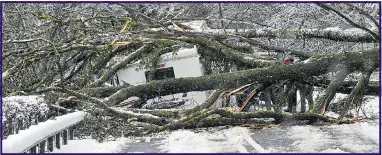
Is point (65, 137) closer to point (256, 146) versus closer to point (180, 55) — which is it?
point (256, 146)

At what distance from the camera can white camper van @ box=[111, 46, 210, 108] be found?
9.34 meters

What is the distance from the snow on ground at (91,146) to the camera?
4.72m

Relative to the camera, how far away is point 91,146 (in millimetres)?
5016

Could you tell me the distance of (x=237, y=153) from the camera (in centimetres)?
430

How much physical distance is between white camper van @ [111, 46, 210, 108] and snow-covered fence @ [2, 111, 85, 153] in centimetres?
396

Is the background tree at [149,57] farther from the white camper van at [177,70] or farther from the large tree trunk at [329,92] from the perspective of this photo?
the white camper van at [177,70]

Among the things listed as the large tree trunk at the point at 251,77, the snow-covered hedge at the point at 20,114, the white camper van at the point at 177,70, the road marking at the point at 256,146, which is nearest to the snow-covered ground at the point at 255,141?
the road marking at the point at 256,146

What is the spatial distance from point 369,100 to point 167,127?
435 cm

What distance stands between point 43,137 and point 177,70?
5425 mm

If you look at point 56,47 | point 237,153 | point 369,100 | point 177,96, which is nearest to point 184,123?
point 237,153

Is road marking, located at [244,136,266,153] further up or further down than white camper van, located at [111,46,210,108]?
further down

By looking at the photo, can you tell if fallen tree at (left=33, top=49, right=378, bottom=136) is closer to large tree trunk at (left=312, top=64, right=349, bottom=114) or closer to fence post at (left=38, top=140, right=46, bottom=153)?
large tree trunk at (left=312, top=64, right=349, bottom=114)

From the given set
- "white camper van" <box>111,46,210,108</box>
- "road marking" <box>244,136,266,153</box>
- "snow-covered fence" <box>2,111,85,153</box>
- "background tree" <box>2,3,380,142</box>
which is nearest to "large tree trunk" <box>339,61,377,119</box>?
"background tree" <box>2,3,380,142</box>

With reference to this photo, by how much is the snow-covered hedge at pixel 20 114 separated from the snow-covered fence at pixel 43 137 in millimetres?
73
